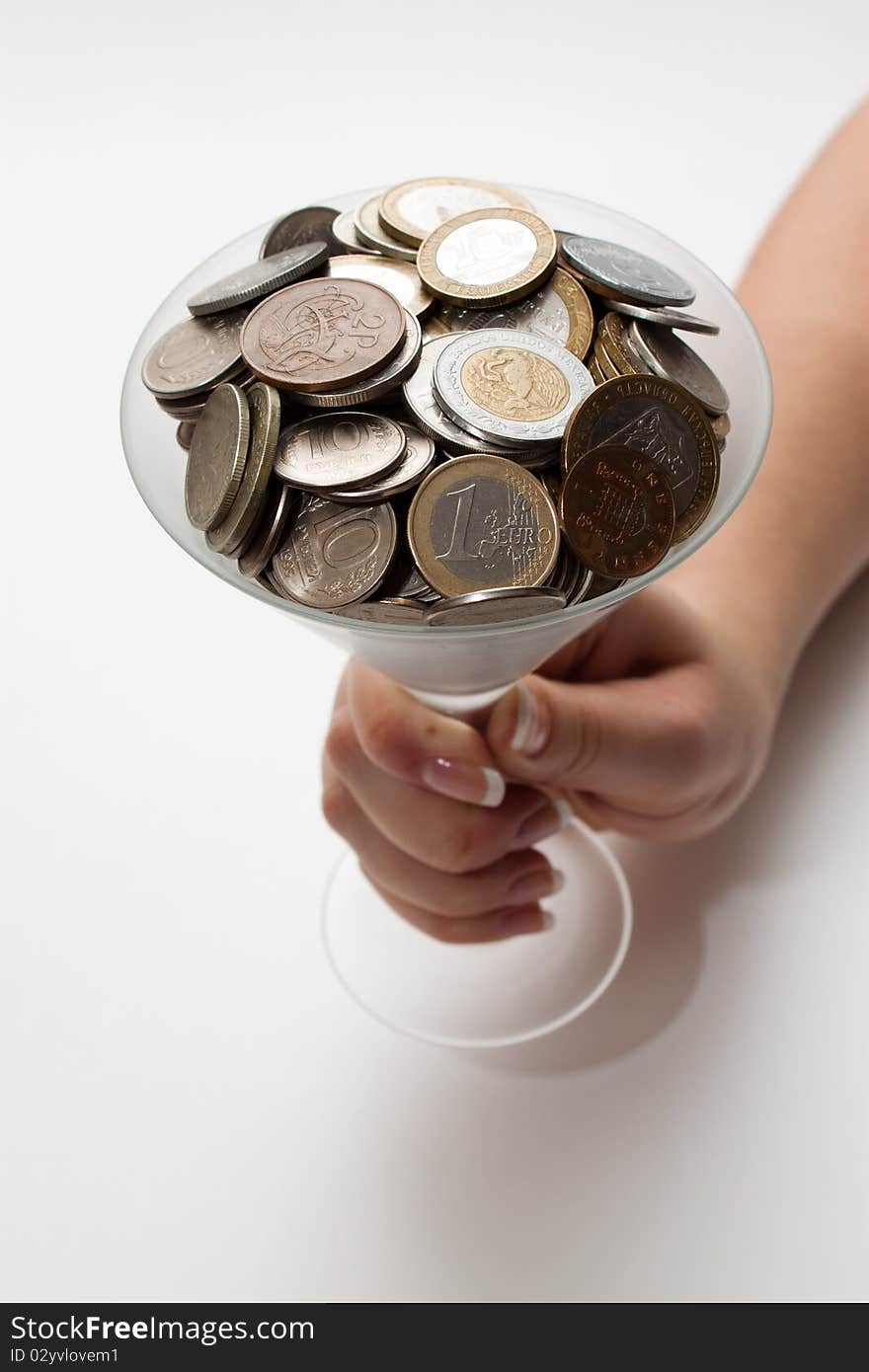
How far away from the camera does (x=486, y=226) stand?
111cm

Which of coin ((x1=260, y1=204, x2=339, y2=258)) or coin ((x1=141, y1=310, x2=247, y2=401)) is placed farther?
coin ((x1=260, y1=204, x2=339, y2=258))

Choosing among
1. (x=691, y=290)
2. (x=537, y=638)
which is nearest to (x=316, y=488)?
(x=537, y=638)

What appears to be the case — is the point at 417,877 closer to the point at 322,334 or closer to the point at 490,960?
the point at 490,960

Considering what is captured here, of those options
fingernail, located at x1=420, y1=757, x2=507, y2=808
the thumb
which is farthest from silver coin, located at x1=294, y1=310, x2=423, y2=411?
fingernail, located at x1=420, y1=757, x2=507, y2=808

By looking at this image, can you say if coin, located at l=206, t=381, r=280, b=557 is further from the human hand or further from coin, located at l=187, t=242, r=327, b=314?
the human hand

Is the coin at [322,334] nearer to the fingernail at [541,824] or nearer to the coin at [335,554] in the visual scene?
the coin at [335,554]

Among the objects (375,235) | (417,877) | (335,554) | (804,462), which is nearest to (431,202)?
(375,235)

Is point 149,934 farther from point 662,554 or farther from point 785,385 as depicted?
point 785,385

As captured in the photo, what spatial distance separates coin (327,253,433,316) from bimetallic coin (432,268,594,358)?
2 cm

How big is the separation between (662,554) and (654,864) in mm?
761

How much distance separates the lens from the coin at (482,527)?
93cm

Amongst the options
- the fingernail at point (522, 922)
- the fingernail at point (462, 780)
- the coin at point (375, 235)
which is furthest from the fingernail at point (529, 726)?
the coin at point (375, 235)

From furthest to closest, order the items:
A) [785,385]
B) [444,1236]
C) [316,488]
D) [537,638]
→ 1. [785,385]
2. [444,1236]
3. [537,638]
4. [316,488]

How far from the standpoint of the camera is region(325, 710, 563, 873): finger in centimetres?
145
